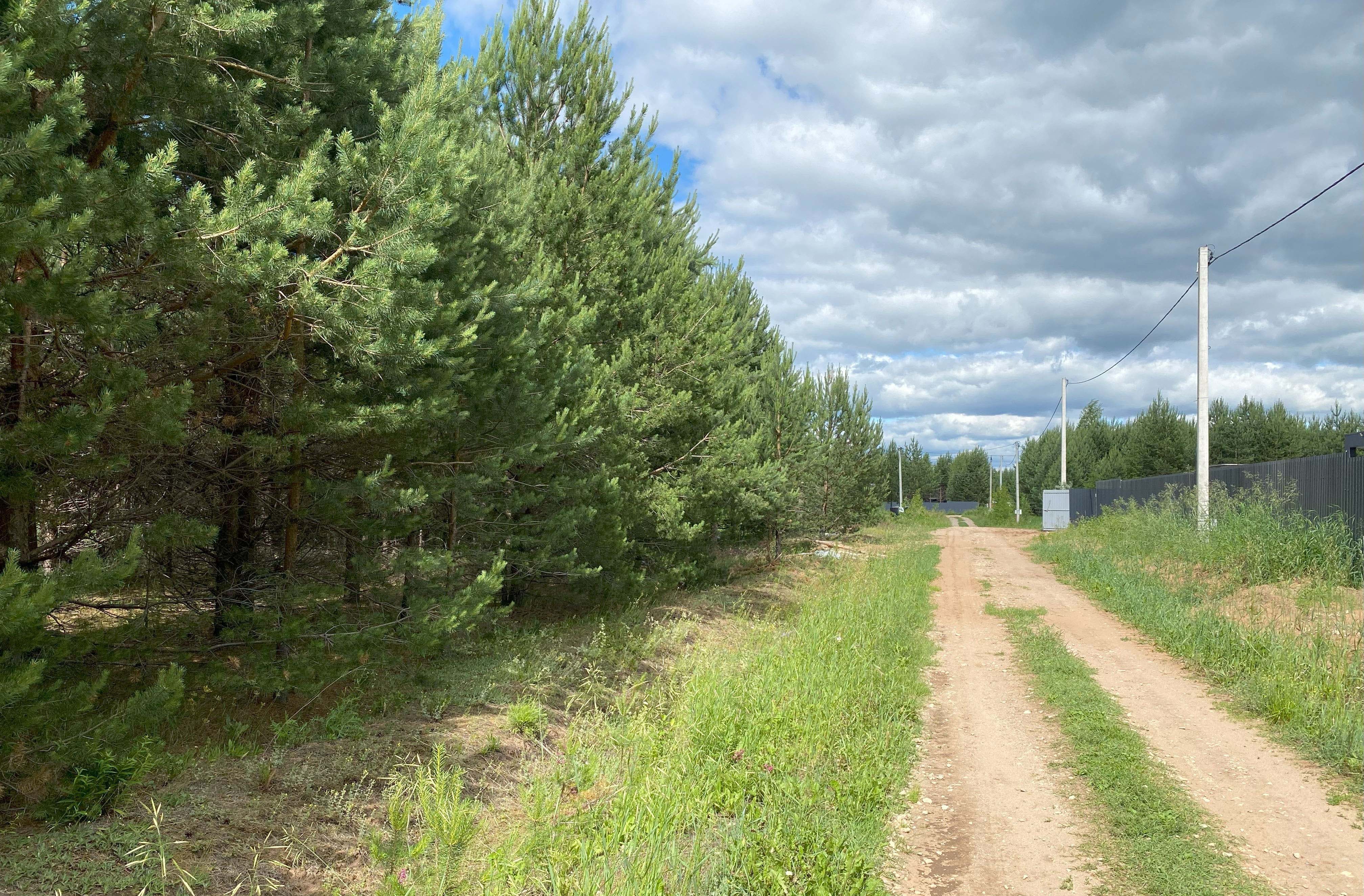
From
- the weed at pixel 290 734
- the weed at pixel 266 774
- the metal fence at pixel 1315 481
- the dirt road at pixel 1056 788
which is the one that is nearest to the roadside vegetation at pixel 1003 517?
the metal fence at pixel 1315 481

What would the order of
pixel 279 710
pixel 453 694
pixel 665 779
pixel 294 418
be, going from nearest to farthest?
pixel 665 779 → pixel 294 418 → pixel 279 710 → pixel 453 694

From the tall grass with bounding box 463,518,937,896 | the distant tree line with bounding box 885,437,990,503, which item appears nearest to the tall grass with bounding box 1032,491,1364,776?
the tall grass with bounding box 463,518,937,896

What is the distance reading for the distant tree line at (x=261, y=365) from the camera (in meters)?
3.94

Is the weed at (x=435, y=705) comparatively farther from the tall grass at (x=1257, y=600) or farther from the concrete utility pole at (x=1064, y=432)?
the concrete utility pole at (x=1064, y=432)

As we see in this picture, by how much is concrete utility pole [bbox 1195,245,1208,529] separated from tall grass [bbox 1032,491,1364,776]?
13.8 inches

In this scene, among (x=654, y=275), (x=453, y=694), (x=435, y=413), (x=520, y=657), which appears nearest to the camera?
(x=435, y=413)

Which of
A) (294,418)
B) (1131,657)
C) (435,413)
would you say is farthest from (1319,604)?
(294,418)

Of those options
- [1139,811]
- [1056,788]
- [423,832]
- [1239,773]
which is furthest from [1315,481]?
[423,832]

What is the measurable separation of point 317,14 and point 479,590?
15.2 ft

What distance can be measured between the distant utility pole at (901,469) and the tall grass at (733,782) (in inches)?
1867

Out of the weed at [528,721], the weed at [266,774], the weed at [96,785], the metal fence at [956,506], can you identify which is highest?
the weed at [96,785]

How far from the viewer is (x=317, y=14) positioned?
5793 mm

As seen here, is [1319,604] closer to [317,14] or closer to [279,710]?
[279,710]

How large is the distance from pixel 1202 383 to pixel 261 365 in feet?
54.9
